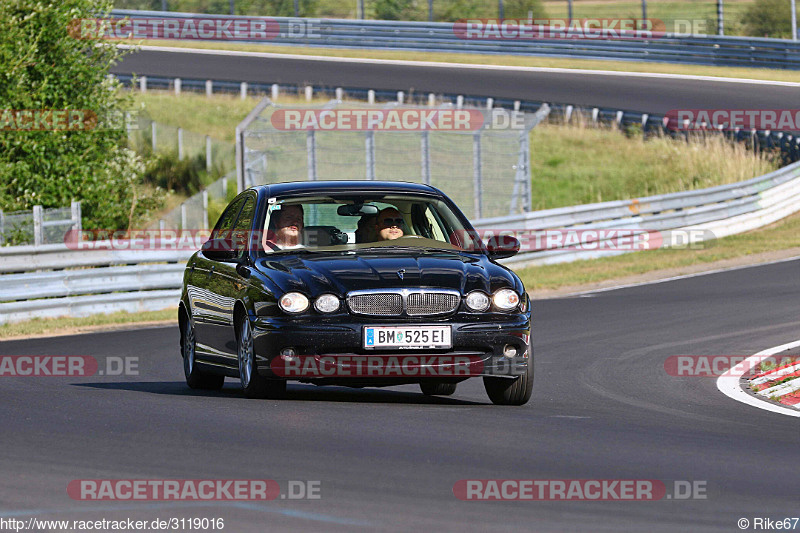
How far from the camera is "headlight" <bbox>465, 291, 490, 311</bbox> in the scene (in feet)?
31.0

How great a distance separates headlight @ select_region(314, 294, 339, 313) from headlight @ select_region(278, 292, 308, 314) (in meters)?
0.08

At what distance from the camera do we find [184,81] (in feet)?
138

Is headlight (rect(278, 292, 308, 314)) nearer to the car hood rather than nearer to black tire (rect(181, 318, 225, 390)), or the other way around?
the car hood

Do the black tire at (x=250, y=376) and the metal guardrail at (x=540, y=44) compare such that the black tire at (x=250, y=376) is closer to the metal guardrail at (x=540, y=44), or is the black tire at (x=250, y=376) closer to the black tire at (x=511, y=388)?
the black tire at (x=511, y=388)

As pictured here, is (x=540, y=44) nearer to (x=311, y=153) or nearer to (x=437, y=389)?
(x=311, y=153)

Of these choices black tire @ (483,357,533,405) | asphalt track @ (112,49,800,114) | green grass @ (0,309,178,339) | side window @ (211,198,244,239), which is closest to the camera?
black tire @ (483,357,533,405)

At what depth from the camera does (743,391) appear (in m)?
11.2

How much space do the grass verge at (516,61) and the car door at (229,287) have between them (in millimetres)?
34094

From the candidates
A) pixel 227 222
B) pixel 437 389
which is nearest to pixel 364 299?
pixel 437 389

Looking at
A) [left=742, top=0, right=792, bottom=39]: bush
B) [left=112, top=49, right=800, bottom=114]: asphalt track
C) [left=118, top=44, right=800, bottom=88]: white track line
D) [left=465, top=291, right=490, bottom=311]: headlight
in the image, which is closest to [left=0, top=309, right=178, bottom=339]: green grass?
[left=465, top=291, right=490, bottom=311]: headlight

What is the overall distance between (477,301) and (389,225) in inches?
51.9

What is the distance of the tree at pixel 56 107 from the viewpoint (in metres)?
26.6

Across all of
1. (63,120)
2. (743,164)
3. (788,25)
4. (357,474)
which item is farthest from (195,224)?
(788,25)

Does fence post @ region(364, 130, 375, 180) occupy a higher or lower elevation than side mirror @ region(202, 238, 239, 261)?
lower
